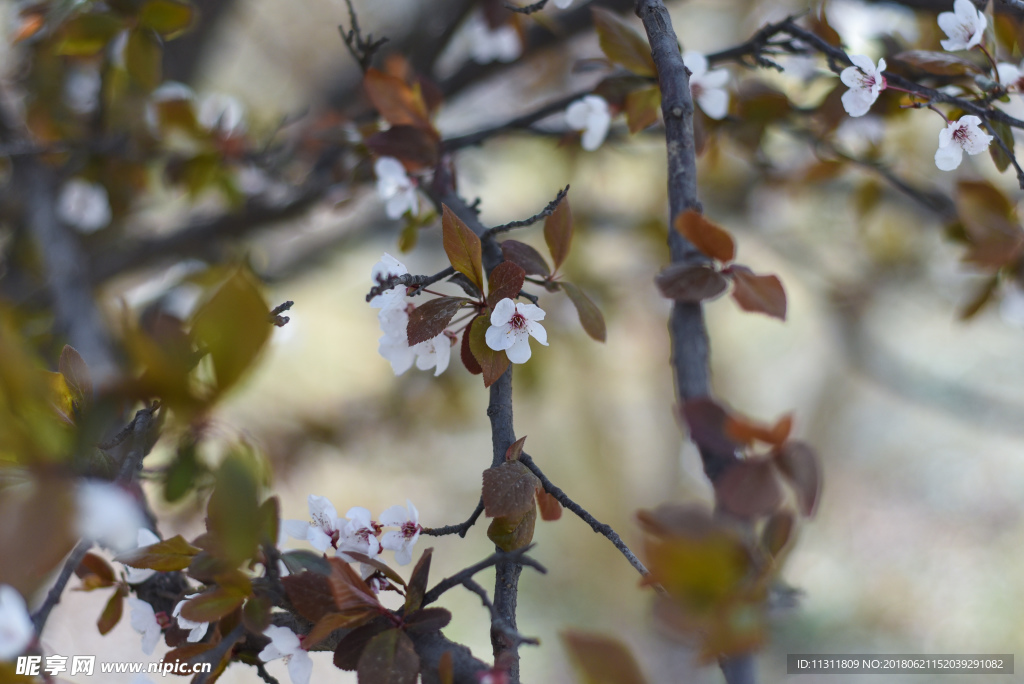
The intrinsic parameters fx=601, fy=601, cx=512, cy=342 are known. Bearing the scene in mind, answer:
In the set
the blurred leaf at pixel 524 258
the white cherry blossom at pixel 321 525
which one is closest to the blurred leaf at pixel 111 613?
the white cherry blossom at pixel 321 525

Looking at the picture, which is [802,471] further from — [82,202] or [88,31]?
[82,202]

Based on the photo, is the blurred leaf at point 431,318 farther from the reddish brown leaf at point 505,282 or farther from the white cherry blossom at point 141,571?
the white cherry blossom at point 141,571

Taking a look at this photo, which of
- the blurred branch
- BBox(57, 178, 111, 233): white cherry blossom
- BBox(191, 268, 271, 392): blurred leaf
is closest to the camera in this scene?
BBox(191, 268, 271, 392): blurred leaf

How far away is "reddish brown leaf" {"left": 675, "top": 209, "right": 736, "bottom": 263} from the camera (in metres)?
0.27

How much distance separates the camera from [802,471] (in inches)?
8.5

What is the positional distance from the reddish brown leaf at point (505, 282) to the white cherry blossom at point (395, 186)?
0.63 feet

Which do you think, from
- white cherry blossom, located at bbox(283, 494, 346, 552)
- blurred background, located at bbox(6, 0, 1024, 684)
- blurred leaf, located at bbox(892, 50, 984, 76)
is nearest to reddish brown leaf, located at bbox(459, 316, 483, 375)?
white cherry blossom, located at bbox(283, 494, 346, 552)

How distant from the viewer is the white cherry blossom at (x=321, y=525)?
1.16 feet

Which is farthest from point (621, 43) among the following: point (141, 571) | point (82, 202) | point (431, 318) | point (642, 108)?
point (82, 202)

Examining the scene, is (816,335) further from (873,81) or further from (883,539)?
(873,81)

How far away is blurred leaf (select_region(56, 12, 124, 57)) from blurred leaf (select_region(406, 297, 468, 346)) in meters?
0.48

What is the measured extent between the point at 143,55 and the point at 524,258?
0.50 m

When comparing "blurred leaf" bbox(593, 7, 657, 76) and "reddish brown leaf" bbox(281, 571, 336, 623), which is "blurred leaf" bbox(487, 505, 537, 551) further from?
"blurred leaf" bbox(593, 7, 657, 76)

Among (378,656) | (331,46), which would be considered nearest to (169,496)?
(378,656)
